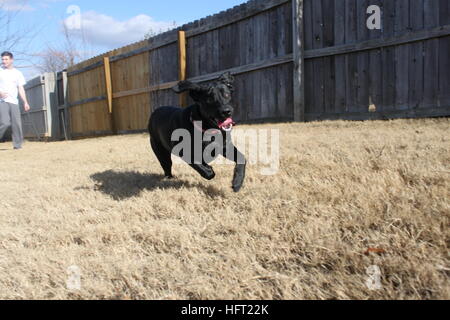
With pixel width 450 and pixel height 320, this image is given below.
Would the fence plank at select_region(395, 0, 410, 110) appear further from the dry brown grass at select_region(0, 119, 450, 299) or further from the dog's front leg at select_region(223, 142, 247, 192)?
the dog's front leg at select_region(223, 142, 247, 192)

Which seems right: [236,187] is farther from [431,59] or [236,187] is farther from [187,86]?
[431,59]

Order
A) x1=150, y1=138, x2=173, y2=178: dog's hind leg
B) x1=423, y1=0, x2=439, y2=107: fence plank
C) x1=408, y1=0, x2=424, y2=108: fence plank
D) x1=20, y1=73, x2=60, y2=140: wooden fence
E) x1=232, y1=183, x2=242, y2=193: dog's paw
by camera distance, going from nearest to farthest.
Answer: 1. x1=232, y1=183, x2=242, y2=193: dog's paw
2. x1=150, y1=138, x2=173, y2=178: dog's hind leg
3. x1=423, y1=0, x2=439, y2=107: fence plank
4. x1=408, y1=0, x2=424, y2=108: fence plank
5. x1=20, y1=73, x2=60, y2=140: wooden fence

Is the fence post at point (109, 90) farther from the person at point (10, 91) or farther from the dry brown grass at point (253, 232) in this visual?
the dry brown grass at point (253, 232)

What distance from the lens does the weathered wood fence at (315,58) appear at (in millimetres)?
5152

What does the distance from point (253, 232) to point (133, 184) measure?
212 centimetres

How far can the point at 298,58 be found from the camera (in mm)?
6418

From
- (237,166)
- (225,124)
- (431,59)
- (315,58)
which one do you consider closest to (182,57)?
(315,58)

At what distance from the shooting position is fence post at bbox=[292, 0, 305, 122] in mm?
6383

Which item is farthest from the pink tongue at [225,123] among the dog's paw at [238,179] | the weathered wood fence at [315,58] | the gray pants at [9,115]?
the gray pants at [9,115]

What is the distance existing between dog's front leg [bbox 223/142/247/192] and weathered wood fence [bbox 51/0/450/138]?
3279mm

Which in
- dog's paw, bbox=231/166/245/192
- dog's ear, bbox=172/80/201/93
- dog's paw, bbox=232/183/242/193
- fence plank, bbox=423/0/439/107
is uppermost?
fence plank, bbox=423/0/439/107

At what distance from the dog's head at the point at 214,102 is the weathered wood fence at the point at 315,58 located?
10.3 ft

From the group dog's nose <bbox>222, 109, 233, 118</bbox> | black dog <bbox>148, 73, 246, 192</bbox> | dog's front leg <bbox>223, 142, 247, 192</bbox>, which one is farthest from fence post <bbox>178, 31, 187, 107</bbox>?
dog's nose <bbox>222, 109, 233, 118</bbox>
